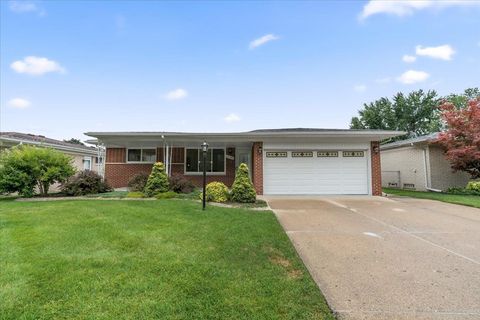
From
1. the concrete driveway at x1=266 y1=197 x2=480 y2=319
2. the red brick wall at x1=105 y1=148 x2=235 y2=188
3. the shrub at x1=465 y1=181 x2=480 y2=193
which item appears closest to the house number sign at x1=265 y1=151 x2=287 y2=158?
the red brick wall at x1=105 y1=148 x2=235 y2=188

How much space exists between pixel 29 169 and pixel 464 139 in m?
19.1

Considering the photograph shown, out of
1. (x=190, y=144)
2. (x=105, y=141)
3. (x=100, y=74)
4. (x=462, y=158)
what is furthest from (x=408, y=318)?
(x=100, y=74)

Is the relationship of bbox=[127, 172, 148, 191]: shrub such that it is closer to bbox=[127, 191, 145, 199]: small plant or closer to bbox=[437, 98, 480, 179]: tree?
bbox=[127, 191, 145, 199]: small plant

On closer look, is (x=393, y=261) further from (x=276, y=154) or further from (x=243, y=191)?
(x=276, y=154)

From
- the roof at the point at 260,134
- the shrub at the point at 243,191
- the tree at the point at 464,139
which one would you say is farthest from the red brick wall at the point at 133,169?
the tree at the point at 464,139

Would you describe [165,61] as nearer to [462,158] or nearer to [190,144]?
[190,144]

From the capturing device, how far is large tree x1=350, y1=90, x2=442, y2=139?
30.5 metres

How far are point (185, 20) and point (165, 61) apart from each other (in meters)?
2.74

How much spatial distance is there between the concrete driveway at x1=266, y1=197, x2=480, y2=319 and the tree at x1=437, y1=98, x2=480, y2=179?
6718 mm

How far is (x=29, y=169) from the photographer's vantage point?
1010cm

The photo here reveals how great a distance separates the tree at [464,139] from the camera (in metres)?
12.5

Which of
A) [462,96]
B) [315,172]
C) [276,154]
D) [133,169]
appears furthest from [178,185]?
[462,96]

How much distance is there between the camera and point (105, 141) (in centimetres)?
1264

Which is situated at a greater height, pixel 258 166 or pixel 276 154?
pixel 276 154
